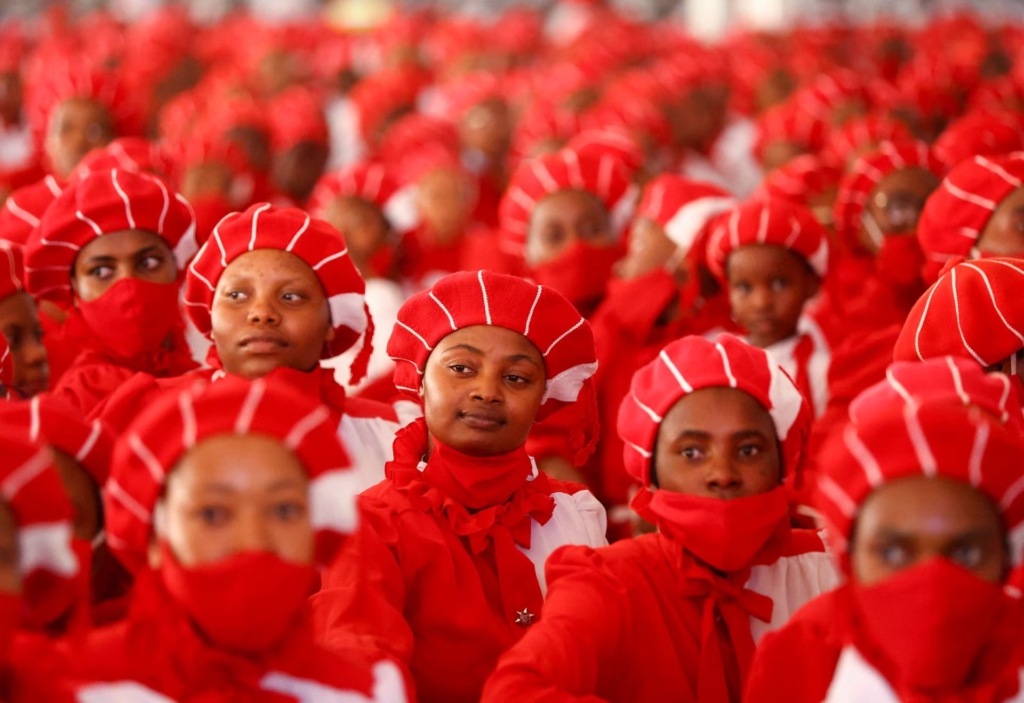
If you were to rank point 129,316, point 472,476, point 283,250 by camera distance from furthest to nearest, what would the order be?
1. point 129,316
2. point 283,250
3. point 472,476

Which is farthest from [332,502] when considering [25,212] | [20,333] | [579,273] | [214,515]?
[579,273]

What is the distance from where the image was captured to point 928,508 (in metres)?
2.23

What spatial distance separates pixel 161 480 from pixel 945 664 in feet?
4.24

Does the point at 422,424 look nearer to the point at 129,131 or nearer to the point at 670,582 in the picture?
the point at 670,582

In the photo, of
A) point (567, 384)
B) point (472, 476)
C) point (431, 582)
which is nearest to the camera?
point (431, 582)

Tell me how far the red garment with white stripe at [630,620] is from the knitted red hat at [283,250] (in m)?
1.22

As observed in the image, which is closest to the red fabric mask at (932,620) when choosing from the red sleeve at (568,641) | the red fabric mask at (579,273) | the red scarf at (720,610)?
the red sleeve at (568,641)

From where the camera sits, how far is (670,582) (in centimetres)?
300

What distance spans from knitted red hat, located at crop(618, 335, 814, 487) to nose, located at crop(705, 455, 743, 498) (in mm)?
159

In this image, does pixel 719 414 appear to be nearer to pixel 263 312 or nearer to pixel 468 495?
pixel 468 495

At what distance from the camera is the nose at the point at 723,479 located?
296 cm

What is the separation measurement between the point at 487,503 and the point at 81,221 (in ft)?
5.45

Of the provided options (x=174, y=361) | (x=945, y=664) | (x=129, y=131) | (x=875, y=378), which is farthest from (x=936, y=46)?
(x=945, y=664)

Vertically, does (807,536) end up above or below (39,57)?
below
